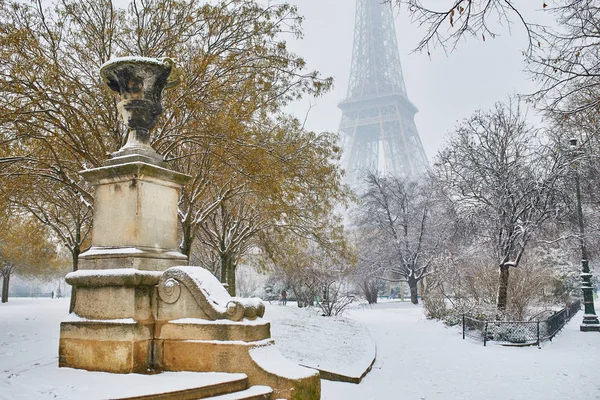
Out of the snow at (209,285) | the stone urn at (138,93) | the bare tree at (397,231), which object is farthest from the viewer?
the bare tree at (397,231)

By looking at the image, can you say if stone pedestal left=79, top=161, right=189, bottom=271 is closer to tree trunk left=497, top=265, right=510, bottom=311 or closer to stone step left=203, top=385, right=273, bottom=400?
stone step left=203, top=385, right=273, bottom=400

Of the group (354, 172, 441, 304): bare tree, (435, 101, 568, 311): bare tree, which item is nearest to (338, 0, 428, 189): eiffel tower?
(354, 172, 441, 304): bare tree

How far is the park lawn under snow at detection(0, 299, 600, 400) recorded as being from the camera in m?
5.63

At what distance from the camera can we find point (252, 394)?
17.9ft

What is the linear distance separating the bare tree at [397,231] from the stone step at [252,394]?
104 feet

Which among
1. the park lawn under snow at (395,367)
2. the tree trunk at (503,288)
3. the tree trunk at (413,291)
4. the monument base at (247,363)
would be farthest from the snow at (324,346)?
the tree trunk at (413,291)

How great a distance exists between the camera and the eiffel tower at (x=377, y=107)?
78.8m

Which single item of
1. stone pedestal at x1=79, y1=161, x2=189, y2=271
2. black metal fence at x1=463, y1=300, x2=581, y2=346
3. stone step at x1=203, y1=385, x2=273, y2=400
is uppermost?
stone pedestal at x1=79, y1=161, x2=189, y2=271

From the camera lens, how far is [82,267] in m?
6.81

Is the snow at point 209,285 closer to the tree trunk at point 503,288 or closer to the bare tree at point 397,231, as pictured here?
the tree trunk at point 503,288

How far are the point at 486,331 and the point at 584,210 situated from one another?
34.6ft

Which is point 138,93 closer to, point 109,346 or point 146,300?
point 146,300

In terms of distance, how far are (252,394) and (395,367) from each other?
675 cm

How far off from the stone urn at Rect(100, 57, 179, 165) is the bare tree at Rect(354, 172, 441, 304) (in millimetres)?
31192
